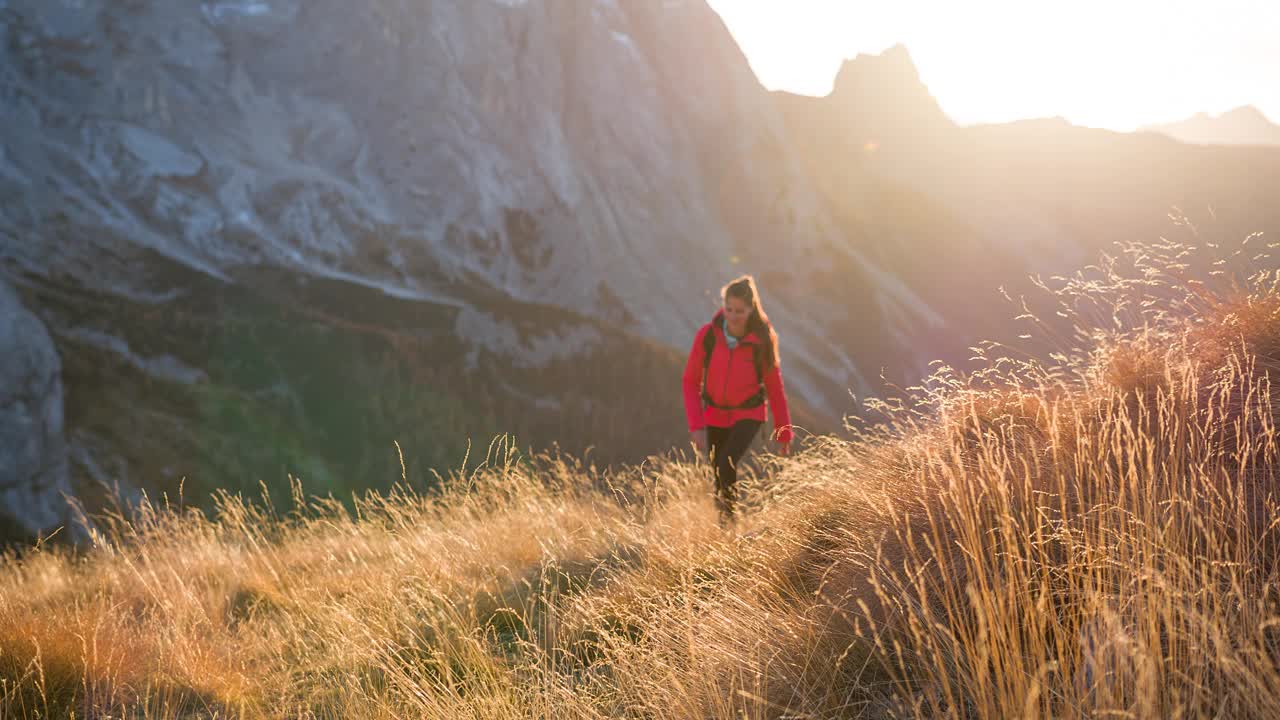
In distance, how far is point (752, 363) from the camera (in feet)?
18.2

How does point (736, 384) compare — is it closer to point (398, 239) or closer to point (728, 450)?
point (728, 450)

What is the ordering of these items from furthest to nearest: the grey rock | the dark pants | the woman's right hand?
the grey rock, the woman's right hand, the dark pants

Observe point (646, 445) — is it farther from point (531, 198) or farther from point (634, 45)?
point (634, 45)

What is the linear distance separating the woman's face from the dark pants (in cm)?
73

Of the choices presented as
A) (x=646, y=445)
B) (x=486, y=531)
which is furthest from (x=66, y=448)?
(x=486, y=531)

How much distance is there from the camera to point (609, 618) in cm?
357

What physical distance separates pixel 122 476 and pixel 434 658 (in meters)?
39.5

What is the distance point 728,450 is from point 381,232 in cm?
6133

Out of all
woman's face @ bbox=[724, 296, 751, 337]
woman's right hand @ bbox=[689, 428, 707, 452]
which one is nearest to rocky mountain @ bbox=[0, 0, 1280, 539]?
woman's right hand @ bbox=[689, 428, 707, 452]

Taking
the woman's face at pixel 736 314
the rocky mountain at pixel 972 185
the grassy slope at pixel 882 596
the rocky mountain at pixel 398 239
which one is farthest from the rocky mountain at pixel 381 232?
the woman's face at pixel 736 314

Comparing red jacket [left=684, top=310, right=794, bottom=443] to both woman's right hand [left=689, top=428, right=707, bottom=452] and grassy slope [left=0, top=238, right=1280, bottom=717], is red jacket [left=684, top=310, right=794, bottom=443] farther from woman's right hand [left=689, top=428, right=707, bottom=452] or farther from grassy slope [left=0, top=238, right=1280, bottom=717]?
grassy slope [left=0, top=238, right=1280, bottom=717]

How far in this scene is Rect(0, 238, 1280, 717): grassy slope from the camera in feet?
6.15

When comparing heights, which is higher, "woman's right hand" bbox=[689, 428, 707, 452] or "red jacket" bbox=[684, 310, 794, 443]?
"red jacket" bbox=[684, 310, 794, 443]

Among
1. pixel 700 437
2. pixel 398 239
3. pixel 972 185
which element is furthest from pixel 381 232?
pixel 972 185
